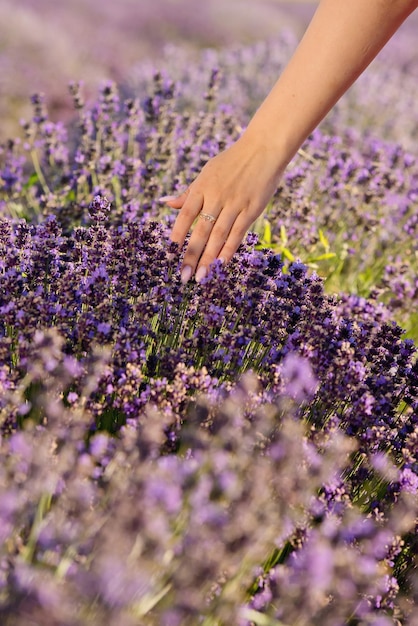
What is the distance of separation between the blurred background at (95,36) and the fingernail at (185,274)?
529 centimetres

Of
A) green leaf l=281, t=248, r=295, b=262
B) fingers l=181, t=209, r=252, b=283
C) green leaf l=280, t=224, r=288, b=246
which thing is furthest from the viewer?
green leaf l=280, t=224, r=288, b=246

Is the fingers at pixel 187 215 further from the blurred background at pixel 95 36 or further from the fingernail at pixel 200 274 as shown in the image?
the blurred background at pixel 95 36

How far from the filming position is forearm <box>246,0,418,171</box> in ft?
7.01

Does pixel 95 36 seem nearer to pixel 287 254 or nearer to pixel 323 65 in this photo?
pixel 287 254

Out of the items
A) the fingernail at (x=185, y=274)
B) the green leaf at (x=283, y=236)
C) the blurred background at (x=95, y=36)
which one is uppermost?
the blurred background at (x=95, y=36)

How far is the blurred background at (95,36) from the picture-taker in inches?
318

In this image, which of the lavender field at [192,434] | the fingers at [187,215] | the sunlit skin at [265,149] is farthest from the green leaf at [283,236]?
the fingers at [187,215]

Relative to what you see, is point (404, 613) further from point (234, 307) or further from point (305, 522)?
point (234, 307)

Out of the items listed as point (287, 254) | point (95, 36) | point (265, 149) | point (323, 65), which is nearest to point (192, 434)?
point (265, 149)

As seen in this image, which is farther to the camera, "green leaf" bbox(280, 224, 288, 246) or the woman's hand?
"green leaf" bbox(280, 224, 288, 246)

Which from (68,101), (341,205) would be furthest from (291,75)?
(68,101)

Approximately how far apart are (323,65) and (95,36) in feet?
32.7

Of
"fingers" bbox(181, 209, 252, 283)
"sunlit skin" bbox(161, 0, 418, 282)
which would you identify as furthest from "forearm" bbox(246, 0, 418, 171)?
"fingers" bbox(181, 209, 252, 283)

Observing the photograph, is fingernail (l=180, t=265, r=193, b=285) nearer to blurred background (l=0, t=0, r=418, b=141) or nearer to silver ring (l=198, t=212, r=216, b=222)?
silver ring (l=198, t=212, r=216, b=222)
